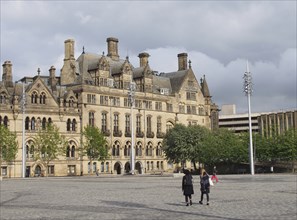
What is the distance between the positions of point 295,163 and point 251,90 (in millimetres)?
19727

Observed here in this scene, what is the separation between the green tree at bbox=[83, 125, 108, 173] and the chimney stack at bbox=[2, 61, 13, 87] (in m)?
14.5

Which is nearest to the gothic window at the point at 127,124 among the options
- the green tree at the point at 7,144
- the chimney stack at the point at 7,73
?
the chimney stack at the point at 7,73

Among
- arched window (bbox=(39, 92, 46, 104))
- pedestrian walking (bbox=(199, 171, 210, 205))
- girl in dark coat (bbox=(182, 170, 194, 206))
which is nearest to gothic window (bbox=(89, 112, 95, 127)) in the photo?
arched window (bbox=(39, 92, 46, 104))

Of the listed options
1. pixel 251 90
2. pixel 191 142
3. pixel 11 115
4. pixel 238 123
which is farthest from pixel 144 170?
pixel 238 123

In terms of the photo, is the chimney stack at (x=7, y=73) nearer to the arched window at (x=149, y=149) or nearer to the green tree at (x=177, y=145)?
the green tree at (x=177, y=145)

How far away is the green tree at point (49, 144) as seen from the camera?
79500 millimetres

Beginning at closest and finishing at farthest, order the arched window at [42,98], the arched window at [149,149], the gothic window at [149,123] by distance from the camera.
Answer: the arched window at [42,98], the arched window at [149,149], the gothic window at [149,123]

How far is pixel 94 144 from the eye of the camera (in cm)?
8281

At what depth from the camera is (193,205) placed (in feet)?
79.9

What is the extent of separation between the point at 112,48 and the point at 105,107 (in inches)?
650

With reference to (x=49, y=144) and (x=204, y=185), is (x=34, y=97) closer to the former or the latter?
(x=49, y=144)

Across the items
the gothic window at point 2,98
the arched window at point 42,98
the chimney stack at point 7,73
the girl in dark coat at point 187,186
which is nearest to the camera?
the girl in dark coat at point 187,186

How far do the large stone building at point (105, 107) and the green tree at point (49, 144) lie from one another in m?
1.89

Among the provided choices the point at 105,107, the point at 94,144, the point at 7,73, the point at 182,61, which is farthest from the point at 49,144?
the point at 182,61
